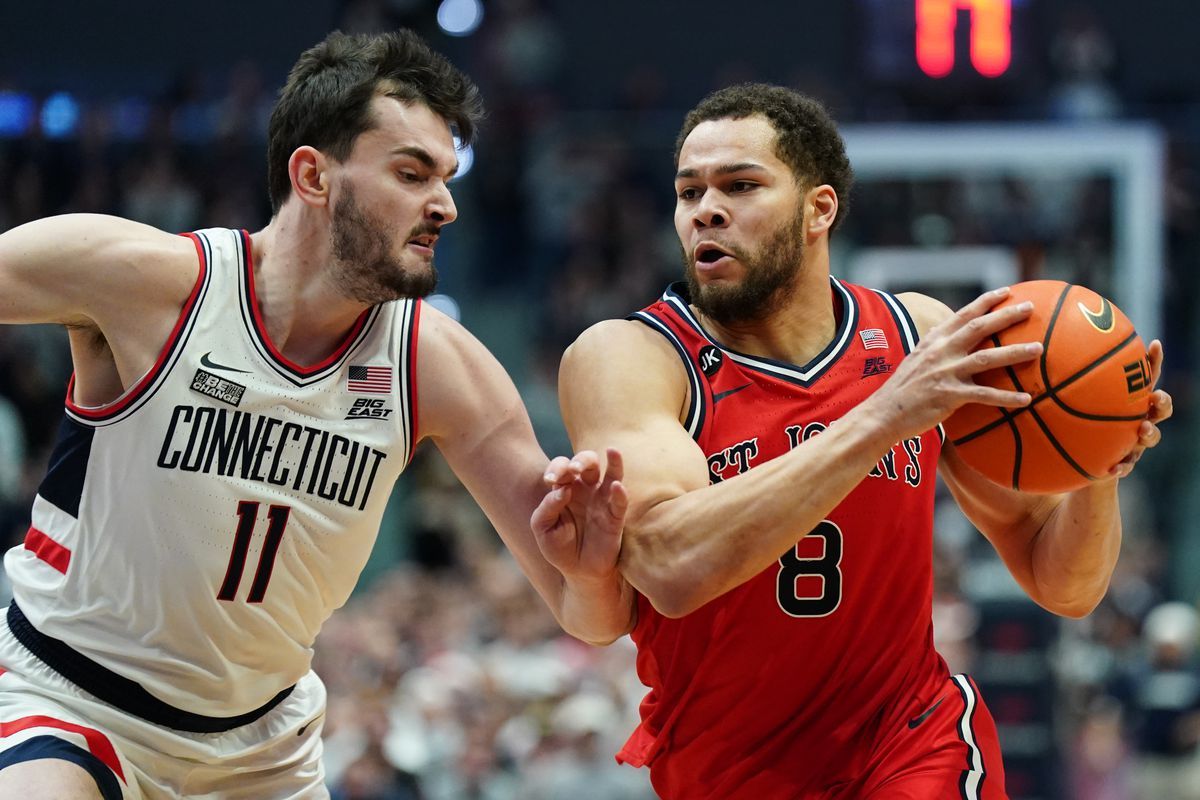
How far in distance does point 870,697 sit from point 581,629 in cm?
86

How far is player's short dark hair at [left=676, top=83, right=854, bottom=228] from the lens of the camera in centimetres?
464

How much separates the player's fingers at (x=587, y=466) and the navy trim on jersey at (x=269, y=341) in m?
0.85

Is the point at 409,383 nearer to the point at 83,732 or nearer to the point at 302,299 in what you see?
the point at 302,299

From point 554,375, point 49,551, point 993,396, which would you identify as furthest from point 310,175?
point 554,375

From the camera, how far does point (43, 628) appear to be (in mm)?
4332

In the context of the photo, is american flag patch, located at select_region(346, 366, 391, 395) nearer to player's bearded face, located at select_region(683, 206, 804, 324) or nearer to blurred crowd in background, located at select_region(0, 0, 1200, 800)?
player's bearded face, located at select_region(683, 206, 804, 324)

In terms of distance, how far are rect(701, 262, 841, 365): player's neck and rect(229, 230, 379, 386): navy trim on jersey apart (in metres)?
1.08

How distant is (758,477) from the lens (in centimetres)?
402

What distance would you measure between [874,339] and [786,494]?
887 millimetres

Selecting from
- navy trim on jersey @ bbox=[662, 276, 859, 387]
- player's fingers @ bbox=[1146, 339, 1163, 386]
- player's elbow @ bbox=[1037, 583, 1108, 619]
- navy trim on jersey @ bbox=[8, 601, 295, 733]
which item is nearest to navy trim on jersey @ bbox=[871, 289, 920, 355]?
navy trim on jersey @ bbox=[662, 276, 859, 387]

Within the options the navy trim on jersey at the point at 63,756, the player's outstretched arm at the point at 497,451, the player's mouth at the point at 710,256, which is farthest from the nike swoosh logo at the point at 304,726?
the player's mouth at the point at 710,256

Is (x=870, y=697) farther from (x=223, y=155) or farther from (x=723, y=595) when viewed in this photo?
(x=223, y=155)

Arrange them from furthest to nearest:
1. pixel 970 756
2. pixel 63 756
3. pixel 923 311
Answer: pixel 923 311 → pixel 970 756 → pixel 63 756

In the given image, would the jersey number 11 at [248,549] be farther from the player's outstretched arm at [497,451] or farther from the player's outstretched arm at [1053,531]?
the player's outstretched arm at [1053,531]
